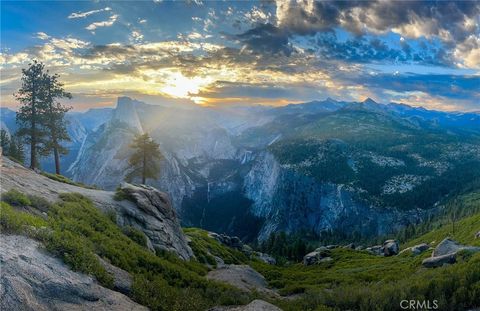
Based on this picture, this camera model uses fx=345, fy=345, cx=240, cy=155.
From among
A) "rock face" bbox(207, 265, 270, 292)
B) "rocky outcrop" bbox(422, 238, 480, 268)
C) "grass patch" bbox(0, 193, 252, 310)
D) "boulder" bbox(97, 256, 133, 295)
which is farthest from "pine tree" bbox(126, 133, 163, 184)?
"rocky outcrop" bbox(422, 238, 480, 268)

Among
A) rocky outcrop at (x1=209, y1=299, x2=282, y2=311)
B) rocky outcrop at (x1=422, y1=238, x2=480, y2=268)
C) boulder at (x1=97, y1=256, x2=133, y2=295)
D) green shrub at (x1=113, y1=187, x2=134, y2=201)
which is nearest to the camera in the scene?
rocky outcrop at (x1=209, y1=299, x2=282, y2=311)

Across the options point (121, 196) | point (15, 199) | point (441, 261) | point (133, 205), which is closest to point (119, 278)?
point (15, 199)

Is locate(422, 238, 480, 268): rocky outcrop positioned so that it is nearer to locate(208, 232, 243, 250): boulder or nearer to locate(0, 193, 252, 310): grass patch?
locate(0, 193, 252, 310): grass patch

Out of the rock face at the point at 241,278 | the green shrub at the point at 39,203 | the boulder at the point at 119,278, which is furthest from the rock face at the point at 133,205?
the boulder at the point at 119,278

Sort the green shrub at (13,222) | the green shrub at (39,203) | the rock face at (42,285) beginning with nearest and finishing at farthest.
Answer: the rock face at (42,285), the green shrub at (13,222), the green shrub at (39,203)

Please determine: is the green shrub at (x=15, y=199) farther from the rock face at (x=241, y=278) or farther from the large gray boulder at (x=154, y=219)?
the rock face at (x=241, y=278)

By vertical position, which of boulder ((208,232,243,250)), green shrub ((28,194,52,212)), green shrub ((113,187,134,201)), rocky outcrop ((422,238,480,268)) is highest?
green shrub ((28,194,52,212))
